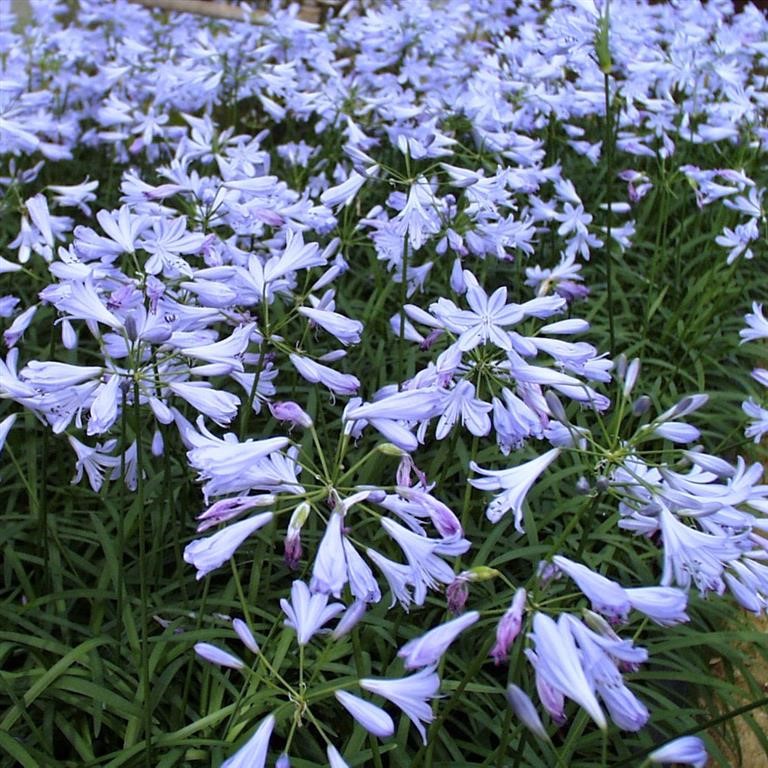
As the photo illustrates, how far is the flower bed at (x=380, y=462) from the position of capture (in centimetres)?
165

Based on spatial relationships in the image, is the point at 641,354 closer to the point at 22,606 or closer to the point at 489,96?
the point at 489,96

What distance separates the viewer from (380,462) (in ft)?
9.87

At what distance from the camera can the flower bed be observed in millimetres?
1648

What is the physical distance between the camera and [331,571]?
1.50 metres

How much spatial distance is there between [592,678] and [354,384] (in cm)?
89

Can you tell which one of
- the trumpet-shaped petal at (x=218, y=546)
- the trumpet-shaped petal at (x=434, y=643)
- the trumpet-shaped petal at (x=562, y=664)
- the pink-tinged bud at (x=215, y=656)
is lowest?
the pink-tinged bud at (x=215, y=656)

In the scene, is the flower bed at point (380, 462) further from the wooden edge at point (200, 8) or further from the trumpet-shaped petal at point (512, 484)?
the wooden edge at point (200, 8)

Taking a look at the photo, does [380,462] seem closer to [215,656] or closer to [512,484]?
[512,484]

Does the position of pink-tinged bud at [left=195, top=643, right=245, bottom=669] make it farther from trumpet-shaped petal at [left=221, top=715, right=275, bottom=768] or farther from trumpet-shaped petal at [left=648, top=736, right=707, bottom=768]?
trumpet-shaped petal at [left=648, top=736, right=707, bottom=768]

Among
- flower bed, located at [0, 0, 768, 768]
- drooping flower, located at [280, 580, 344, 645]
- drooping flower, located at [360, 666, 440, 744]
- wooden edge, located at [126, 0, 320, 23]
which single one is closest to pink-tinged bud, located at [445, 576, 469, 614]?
flower bed, located at [0, 0, 768, 768]

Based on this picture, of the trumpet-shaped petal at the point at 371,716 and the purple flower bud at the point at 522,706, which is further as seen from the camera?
the trumpet-shaped petal at the point at 371,716

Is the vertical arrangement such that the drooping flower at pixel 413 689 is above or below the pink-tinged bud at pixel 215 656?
above

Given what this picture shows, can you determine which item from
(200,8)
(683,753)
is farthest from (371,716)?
(200,8)

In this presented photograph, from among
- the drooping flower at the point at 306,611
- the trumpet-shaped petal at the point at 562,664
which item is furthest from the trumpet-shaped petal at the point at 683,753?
the drooping flower at the point at 306,611
